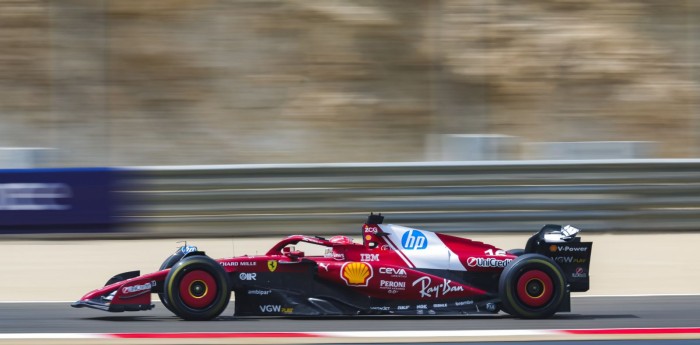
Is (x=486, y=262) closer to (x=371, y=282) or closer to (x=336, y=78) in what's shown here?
(x=371, y=282)

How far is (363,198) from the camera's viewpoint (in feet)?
41.3

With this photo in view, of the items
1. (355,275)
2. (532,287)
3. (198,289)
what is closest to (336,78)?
(355,275)

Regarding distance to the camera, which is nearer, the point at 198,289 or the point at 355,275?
the point at 198,289

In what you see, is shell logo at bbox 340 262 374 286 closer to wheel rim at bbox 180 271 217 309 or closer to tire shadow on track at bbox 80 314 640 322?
tire shadow on track at bbox 80 314 640 322

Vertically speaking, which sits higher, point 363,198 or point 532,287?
point 363,198

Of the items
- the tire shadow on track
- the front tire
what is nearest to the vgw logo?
the tire shadow on track

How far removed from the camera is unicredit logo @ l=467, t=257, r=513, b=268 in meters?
7.83

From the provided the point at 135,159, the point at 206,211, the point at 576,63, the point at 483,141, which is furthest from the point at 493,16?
the point at 206,211

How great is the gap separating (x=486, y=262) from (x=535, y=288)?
0.41 meters

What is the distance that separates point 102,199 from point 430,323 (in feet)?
19.3

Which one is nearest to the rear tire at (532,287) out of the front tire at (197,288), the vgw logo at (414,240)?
the vgw logo at (414,240)

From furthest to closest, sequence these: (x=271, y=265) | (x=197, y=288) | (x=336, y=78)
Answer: (x=336, y=78), (x=271, y=265), (x=197, y=288)

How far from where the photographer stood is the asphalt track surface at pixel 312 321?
7.36 meters

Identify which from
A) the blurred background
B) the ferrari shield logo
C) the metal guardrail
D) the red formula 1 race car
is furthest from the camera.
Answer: the blurred background
